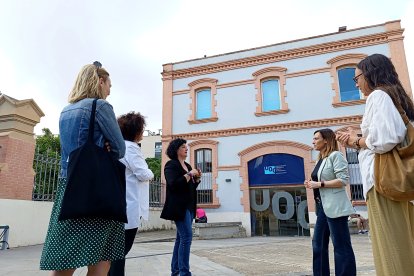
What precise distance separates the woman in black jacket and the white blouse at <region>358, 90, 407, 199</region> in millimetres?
2397

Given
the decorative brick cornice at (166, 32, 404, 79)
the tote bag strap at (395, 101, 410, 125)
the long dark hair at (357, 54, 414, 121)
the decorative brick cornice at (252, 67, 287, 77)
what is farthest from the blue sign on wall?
the tote bag strap at (395, 101, 410, 125)

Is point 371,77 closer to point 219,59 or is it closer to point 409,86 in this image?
point 409,86

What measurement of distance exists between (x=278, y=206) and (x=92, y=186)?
13124 millimetres

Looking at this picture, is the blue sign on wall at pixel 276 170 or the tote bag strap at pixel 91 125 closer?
the tote bag strap at pixel 91 125

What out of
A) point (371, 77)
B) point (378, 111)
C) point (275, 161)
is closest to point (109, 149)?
point (378, 111)

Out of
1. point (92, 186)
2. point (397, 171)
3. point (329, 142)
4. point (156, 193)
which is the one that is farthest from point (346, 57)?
point (92, 186)

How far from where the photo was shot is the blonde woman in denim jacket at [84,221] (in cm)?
205

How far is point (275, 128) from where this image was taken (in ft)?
49.3

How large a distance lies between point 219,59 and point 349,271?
1472cm

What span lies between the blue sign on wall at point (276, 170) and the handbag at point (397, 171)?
12416 millimetres

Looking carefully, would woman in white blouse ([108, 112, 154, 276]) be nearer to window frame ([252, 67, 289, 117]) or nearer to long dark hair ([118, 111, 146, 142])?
long dark hair ([118, 111, 146, 142])

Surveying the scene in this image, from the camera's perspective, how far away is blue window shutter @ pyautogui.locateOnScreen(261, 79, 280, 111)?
50.9 feet

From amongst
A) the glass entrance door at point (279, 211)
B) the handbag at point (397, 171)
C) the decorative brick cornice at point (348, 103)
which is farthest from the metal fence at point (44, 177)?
the decorative brick cornice at point (348, 103)

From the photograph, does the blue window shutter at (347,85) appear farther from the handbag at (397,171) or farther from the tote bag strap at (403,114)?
the handbag at (397,171)
